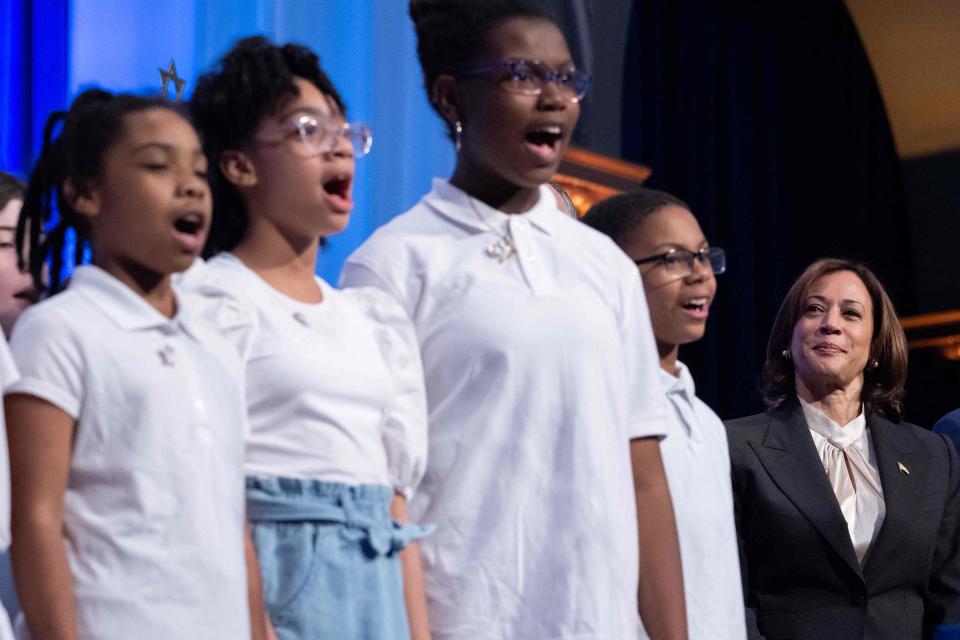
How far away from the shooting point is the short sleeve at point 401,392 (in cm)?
178

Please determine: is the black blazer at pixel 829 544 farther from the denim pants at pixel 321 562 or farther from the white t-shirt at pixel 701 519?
the denim pants at pixel 321 562

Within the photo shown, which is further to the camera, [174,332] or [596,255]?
[596,255]

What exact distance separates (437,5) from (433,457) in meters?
0.62

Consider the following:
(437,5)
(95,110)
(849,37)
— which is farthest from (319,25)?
(849,37)

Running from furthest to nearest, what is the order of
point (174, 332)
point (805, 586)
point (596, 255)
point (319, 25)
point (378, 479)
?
point (319, 25), point (805, 586), point (596, 255), point (378, 479), point (174, 332)

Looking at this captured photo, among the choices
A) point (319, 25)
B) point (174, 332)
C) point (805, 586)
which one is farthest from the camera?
point (319, 25)

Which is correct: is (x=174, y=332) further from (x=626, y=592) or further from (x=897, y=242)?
(x=897, y=242)

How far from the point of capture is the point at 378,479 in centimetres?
174

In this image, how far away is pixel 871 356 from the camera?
331 cm

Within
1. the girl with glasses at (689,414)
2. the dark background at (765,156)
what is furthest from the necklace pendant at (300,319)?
the dark background at (765,156)

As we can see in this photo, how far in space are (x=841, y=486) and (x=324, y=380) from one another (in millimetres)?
1678

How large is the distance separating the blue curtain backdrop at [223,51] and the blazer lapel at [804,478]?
1.01m

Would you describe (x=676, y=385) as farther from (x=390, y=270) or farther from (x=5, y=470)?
(x=5, y=470)

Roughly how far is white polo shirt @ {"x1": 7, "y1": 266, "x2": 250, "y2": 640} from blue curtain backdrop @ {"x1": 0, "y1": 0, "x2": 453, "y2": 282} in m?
1.00
